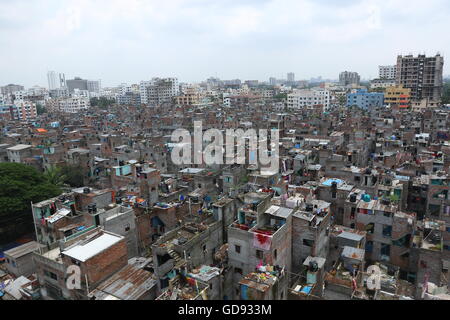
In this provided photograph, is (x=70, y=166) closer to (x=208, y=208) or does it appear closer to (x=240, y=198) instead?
(x=208, y=208)

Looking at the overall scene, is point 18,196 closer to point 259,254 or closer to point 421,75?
point 259,254

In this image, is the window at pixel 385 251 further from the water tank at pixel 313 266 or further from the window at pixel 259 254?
the window at pixel 259 254

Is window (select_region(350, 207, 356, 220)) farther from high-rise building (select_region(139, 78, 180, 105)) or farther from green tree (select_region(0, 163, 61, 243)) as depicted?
high-rise building (select_region(139, 78, 180, 105))

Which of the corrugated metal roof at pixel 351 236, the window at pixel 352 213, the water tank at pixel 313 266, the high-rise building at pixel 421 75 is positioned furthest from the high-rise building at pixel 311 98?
the water tank at pixel 313 266

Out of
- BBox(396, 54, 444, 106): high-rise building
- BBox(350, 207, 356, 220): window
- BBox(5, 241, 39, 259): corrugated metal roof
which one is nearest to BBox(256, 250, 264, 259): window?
BBox(350, 207, 356, 220): window

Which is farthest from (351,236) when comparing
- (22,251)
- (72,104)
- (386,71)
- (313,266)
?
(386,71)
